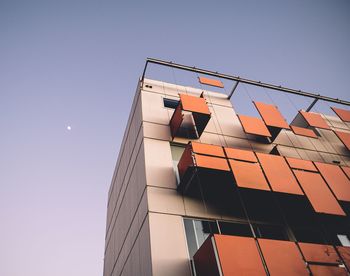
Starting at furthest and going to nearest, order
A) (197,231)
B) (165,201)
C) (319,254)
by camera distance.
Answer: (165,201) → (197,231) → (319,254)

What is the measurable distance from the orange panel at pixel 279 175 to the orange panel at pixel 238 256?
329cm

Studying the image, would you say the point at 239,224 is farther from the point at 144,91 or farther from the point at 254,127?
the point at 144,91

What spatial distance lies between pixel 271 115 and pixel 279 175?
592cm

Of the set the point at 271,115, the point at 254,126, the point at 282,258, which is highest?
the point at 271,115

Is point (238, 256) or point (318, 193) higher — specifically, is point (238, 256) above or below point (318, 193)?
below

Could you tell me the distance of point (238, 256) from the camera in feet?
25.0

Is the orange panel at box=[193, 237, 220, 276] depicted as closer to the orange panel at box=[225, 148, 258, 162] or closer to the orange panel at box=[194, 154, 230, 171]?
the orange panel at box=[194, 154, 230, 171]

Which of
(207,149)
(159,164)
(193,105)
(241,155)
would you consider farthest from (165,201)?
(193,105)

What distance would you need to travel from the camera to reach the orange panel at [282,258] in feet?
25.5

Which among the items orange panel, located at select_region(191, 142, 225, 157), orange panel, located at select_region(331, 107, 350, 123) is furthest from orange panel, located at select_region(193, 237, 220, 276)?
orange panel, located at select_region(331, 107, 350, 123)

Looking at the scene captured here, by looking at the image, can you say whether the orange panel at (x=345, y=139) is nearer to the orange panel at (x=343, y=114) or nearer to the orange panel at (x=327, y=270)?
the orange panel at (x=343, y=114)

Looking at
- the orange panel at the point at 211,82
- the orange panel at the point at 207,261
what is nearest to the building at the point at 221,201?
the orange panel at the point at 207,261

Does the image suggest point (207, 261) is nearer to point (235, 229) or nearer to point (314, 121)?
point (235, 229)

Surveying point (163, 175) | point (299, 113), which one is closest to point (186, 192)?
point (163, 175)
